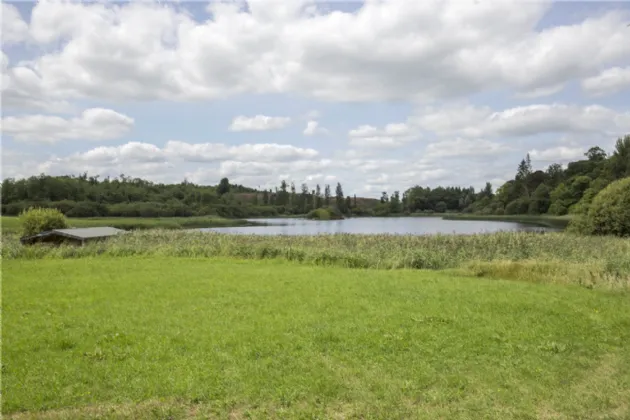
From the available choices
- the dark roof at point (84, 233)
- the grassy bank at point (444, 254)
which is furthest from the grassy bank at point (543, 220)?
the dark roof at point (84, 233)

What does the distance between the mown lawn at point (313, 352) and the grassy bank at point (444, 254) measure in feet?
13.2

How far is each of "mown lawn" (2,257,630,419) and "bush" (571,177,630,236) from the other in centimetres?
2953

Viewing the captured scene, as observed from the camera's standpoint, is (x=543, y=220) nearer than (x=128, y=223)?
No

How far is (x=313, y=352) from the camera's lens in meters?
7.16

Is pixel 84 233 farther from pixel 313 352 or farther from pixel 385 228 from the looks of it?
pixel 385 228

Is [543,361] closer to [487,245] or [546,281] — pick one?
[546,281]

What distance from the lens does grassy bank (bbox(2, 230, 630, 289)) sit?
16.5 metres

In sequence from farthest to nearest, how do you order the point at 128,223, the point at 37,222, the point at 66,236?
the point at 128,223 < the point at 37,222 < the point at 66,236

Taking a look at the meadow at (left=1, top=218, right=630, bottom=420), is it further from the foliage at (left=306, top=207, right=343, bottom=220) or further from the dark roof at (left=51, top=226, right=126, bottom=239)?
the foliage at (left=306, top=207, right=343, bottom=220)

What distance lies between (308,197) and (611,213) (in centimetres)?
12675

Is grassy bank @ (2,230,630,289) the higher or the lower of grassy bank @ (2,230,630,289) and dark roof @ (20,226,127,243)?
the lower

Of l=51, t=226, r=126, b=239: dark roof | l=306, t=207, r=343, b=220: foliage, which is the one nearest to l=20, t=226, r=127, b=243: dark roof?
l=51, t=226, r=126, b=239: dark roof

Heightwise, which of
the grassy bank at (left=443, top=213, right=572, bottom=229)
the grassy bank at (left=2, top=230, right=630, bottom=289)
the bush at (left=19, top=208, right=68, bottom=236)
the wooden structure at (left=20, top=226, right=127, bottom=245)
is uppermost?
the bush at (left=19, top=208, right=68, bottom=236)

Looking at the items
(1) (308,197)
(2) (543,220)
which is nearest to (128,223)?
(2) (543,220)
